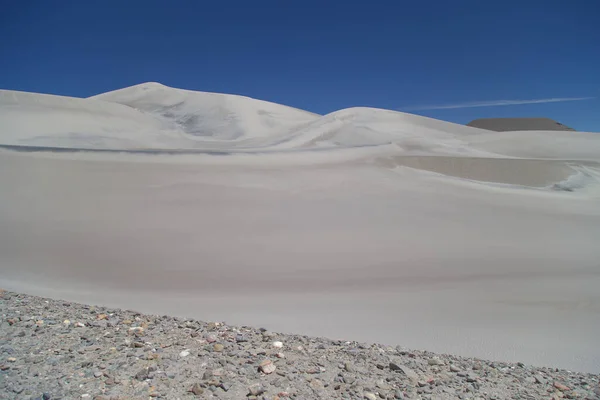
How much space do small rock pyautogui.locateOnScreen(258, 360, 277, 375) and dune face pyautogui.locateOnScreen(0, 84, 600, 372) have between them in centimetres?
84

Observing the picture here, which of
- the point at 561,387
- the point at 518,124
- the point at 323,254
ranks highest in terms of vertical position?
the point at 518,124

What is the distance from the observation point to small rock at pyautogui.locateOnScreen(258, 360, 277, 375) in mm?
2287

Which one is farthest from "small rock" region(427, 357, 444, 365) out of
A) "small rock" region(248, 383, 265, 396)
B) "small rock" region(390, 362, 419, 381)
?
"small rock" region(248, 383, 265, 396)

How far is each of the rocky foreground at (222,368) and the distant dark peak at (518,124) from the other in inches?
1382

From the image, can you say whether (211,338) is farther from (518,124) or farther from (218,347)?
(518,124)

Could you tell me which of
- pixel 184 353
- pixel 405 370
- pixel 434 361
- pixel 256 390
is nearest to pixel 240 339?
pixel 184 353

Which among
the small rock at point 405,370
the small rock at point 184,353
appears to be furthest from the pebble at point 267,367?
the small rock at point 405,370

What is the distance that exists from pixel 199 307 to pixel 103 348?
126 centimetres

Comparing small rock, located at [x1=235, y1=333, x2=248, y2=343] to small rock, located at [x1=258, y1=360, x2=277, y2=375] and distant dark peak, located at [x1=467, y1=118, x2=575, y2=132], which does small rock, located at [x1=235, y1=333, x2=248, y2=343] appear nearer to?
small rock, located at [x1=258, y1=360, x2=277, y2=375]

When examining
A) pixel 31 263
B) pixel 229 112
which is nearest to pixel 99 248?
pixel 31 263

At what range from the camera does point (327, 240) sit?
5582mm

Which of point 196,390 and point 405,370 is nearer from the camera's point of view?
point 196,390

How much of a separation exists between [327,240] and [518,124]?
114 ft

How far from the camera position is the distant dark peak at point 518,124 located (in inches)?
1323
